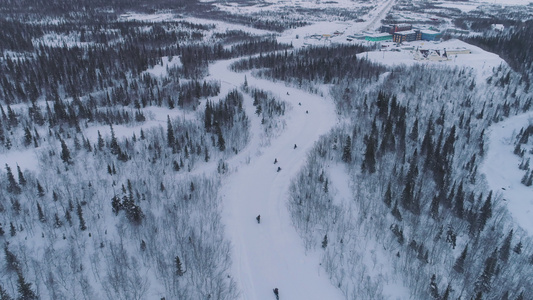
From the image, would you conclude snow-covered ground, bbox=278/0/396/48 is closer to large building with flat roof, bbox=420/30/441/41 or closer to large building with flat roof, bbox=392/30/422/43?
large building with flat roof, bbox=392/30/422/43

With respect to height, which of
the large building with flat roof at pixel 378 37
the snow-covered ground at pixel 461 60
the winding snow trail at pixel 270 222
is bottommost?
the winding snow trail at pixel 270 222

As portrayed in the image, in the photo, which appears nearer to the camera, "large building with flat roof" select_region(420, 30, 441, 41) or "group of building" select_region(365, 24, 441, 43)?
"group of building" select_region(365, 24, 441, 43)

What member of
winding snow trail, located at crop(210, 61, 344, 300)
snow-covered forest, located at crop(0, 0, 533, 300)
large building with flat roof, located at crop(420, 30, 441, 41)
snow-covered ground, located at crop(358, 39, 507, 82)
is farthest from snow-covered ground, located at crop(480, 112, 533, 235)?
large building with flat roof, located at crop(420, 30, 441, 41)

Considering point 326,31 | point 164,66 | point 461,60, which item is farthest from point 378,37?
point 164,66

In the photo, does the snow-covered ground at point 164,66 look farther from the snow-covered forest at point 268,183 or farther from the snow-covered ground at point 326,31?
the snow-covered ground at point 326,31

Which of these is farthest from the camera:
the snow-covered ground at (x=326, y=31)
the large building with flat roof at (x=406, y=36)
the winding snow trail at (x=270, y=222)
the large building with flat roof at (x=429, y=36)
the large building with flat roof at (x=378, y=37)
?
the snow-covered ground at (x=326, y=31)

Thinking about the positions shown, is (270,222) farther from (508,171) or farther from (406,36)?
(406,36)

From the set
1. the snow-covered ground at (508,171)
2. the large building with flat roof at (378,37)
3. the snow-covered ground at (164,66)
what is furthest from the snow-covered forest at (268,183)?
the large building with flat roof at (378,37)

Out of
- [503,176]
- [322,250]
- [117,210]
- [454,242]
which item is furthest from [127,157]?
[503,176]
